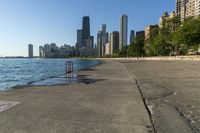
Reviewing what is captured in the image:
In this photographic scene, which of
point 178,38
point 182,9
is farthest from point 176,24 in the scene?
point 182,9

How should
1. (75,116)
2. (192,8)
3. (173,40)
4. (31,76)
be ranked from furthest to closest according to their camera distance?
→ (192,8)
(173,40)
(31,76)
(75,116)

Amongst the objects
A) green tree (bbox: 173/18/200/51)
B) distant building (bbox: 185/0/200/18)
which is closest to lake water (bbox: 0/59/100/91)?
green tree (bbox: 173/18/200/51)

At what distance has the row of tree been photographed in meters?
73.8

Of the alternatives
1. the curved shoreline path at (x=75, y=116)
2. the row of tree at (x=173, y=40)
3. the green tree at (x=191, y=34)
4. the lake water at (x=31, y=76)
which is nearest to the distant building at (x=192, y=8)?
the row of tree at (x=173, y=40)

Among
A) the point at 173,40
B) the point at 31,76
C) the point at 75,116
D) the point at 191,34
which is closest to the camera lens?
the point at 75,116

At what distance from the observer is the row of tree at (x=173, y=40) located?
7375 centimetres

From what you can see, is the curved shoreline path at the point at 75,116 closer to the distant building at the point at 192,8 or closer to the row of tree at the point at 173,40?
the row of tree at the point at 173,40

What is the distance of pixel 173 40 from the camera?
297 feet

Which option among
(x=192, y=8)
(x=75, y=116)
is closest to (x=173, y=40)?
(x=75, y=116)

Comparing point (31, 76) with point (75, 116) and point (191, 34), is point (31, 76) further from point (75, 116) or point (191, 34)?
point (191, 34)

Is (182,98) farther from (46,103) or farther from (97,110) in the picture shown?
(46,103)

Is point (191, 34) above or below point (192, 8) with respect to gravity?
below

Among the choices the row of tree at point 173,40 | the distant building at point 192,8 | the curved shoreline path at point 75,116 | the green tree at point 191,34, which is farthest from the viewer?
the distant building at point 192,8

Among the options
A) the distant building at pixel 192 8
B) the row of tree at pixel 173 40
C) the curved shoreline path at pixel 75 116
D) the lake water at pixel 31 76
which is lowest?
the lake water at pixel 31 76
